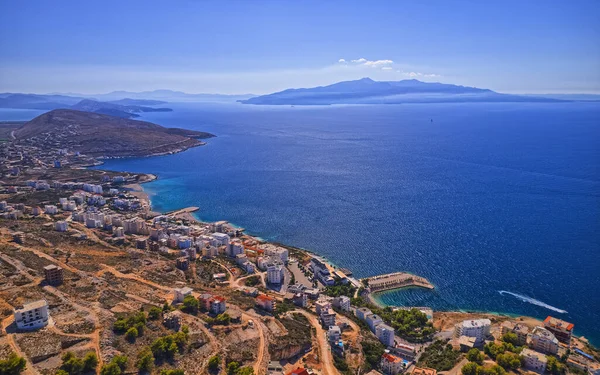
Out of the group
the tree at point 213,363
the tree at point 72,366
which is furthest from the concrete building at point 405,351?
the tree at point 72,366

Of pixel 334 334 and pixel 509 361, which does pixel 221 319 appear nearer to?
pixel 334 334

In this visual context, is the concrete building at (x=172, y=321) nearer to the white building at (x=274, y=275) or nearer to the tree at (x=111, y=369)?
the tree at (x=111, y=369)

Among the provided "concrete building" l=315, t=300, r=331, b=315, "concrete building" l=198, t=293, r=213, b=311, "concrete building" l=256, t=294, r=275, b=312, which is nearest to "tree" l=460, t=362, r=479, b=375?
"concrete building" l=315, t=300, r=331, b=315

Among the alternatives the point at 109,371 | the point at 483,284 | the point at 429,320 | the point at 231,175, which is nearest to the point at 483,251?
the point at 483,284

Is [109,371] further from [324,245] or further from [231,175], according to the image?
[231,175]

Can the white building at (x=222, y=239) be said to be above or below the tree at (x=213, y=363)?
below

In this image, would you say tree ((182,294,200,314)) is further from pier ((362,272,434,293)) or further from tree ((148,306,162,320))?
pier ((362,272,434,293))
